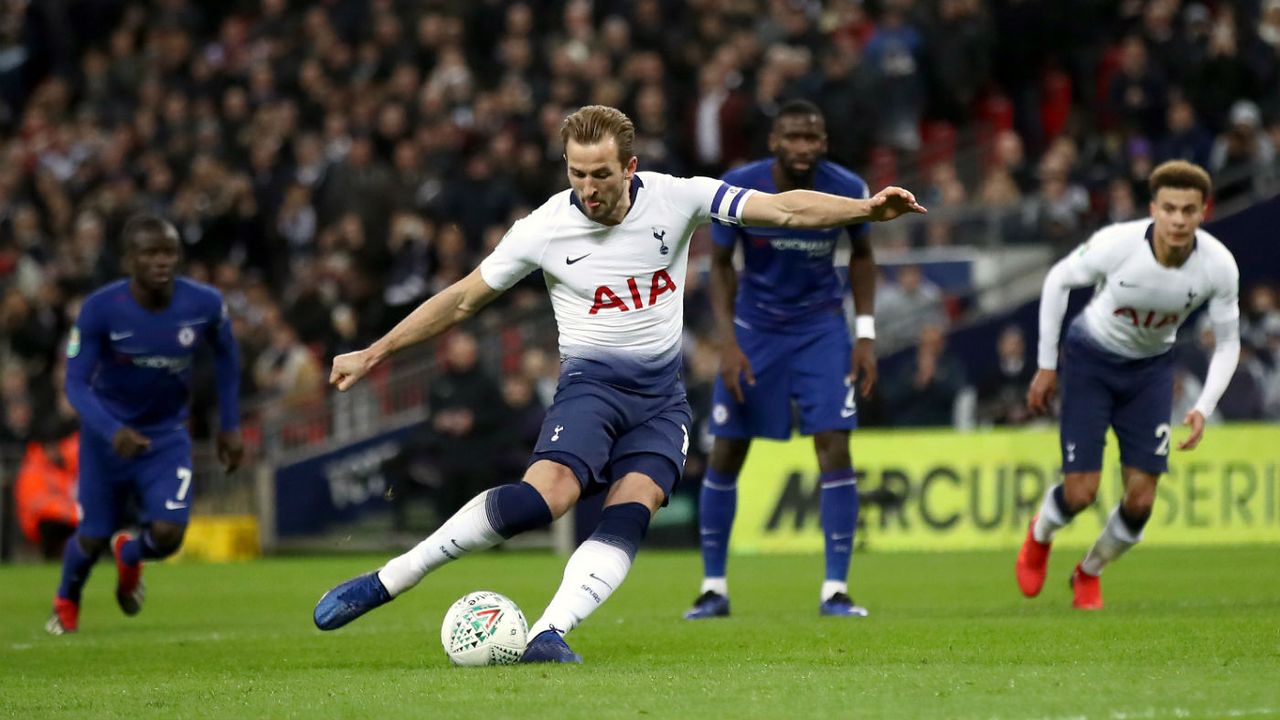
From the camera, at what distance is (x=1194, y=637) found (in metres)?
8.52

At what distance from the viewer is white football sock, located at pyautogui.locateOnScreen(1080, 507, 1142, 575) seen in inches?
421

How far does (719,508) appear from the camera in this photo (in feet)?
36.5

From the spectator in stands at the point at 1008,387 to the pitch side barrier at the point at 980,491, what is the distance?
88 cm

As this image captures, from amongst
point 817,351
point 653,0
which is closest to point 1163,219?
point 817,351

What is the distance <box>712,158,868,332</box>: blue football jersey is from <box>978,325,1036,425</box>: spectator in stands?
24.8ft

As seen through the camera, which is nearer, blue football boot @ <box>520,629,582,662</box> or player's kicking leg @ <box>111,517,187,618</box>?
blue football boot @ <box>520,629,582,662</box>

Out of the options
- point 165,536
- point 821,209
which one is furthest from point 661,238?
point 165,536

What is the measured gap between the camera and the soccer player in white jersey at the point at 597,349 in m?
7.77

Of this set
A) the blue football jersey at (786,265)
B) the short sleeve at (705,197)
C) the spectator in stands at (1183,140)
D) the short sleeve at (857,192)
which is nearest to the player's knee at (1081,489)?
the blue football jersey at (786,265)

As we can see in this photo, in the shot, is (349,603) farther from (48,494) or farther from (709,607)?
(48,494)

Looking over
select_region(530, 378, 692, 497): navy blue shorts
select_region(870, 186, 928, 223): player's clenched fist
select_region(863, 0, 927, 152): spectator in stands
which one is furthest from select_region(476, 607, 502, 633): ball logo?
select_region(863, 0, 927, 152): spectator in stands

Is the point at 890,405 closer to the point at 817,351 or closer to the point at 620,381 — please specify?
the point at 817,351

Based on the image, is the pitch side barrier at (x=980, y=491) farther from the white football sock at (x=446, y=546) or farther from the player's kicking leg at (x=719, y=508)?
the white football sock at (x=446, y=546)

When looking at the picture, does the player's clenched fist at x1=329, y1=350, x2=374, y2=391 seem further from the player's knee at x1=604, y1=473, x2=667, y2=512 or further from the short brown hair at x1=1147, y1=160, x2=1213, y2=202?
the short brown hair at x1=1147, y1=160, x2=1213, y2=202
